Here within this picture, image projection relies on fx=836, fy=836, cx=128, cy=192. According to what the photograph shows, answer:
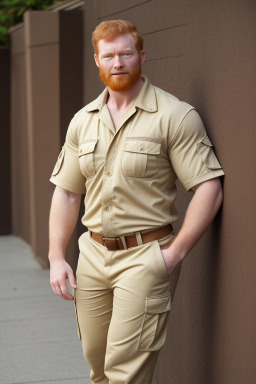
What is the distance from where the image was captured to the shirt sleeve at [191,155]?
3.41 metres

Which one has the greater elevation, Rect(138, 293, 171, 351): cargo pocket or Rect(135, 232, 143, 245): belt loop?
Rect(135, 232, 143, 245): belt loop

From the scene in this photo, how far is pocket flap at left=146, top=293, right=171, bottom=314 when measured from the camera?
343 cm

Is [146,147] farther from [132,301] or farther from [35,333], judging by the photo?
[35,333]

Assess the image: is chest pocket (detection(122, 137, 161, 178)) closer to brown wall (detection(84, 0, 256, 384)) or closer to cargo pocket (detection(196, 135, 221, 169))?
cargo pocket (detection(196, 135, 221, 169))

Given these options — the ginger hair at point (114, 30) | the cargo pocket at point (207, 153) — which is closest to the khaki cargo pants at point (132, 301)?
the cargo pocket at point (207, 153)

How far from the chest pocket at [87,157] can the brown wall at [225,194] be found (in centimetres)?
53

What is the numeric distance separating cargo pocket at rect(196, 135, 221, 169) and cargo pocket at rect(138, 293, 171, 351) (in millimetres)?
586

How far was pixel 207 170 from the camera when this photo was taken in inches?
135

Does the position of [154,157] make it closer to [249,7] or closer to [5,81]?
[249,7]

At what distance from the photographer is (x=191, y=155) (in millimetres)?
3414

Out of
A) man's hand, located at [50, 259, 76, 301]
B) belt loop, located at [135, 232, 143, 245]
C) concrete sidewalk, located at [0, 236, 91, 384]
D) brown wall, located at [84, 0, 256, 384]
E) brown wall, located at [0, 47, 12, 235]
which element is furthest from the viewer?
brown wall, located at [0, 47, 12, 235]

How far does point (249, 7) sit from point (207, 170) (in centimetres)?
68

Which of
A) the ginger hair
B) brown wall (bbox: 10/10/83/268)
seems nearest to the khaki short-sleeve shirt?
the ginger hair

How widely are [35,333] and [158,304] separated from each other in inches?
121
